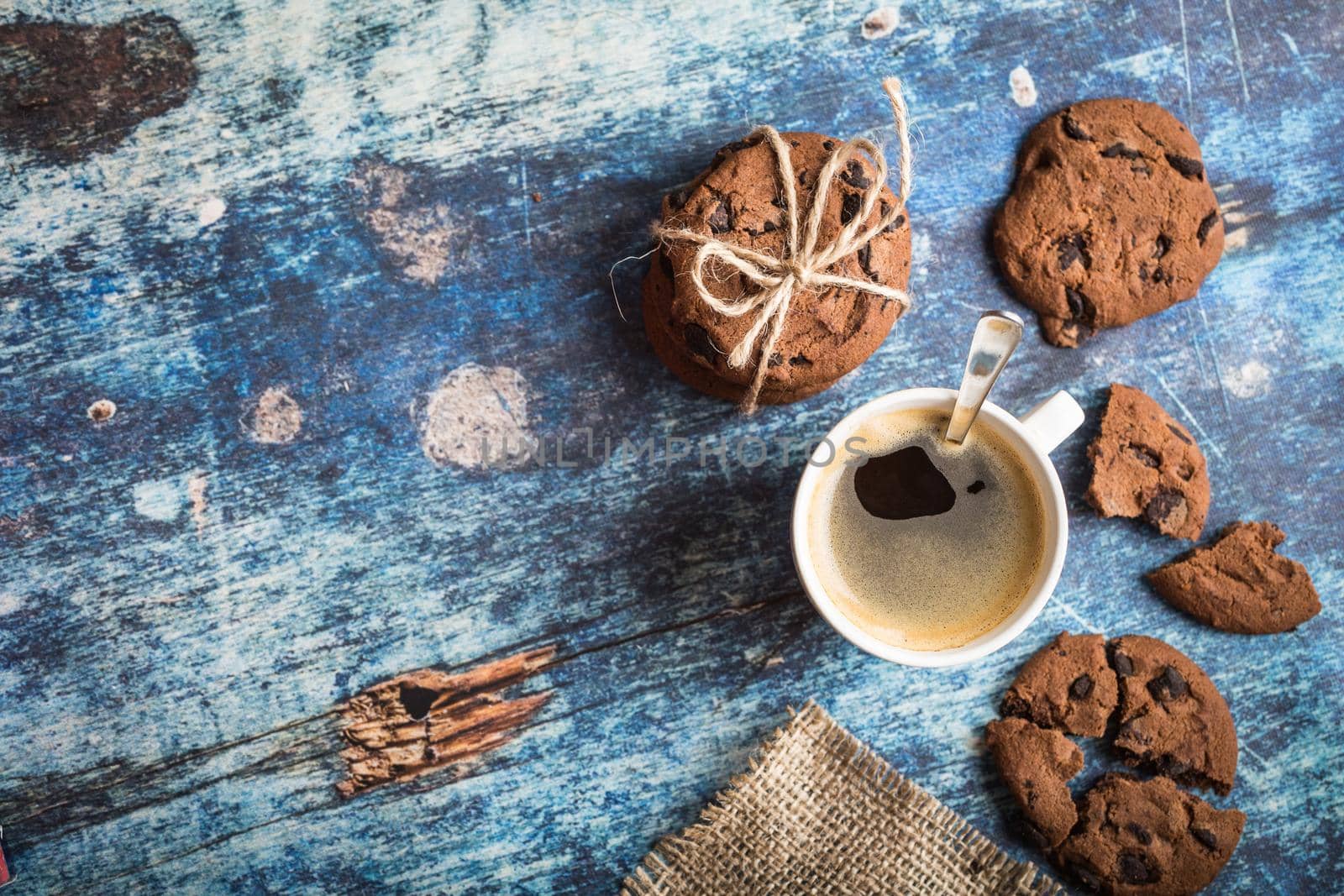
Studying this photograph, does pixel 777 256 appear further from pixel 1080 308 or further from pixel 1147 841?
pixel 1147 841

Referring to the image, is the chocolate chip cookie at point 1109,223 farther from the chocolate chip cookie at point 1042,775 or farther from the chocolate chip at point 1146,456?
the chocolate chip cookie at point 1042,775

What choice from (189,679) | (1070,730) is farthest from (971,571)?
(189,679)

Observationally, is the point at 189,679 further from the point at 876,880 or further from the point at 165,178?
the point at 876,880

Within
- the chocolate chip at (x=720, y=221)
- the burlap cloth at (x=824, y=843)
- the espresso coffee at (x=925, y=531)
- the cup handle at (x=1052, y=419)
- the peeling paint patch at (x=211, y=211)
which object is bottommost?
the burlap cloth at (x=824, y=843)

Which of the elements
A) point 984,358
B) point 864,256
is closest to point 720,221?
point 864,256

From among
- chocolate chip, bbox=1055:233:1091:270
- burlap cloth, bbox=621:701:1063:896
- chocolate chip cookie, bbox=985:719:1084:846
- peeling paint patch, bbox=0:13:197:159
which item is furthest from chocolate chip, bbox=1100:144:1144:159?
peeling paint patch, bbox=0:13:197:159

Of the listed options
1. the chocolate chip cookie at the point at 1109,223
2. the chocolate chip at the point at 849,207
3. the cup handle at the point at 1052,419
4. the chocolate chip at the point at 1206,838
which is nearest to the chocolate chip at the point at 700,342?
the chocolate chip at the point at 849,207

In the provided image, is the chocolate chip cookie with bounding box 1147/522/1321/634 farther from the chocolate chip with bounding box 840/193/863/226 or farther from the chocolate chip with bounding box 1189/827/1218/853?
the chocolate chip with bounding box 840/193/863/226
